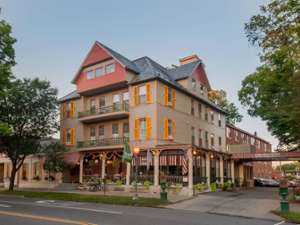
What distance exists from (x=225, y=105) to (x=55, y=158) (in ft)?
105

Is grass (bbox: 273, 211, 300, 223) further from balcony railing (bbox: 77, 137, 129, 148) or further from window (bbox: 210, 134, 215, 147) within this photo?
window (bbox: 210, 134, 215, 147)

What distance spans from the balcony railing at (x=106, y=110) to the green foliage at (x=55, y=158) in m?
3.83

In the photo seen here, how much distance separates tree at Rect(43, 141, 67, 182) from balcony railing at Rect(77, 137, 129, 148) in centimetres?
190

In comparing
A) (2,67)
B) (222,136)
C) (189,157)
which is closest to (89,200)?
(189,157)

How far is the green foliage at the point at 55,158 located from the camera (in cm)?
3075

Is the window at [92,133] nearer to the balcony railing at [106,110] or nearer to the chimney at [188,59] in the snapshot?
the balcony railing at [106,110]

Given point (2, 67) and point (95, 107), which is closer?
point (2, 67)

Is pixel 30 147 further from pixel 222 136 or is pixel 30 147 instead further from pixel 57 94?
pixel 222 136

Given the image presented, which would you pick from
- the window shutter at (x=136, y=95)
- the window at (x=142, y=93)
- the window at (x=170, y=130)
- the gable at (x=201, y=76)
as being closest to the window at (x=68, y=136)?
the window shutter at (x=136, y=95)

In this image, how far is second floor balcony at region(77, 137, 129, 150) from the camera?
28.7m

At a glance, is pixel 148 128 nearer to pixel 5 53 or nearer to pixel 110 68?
pixel 110 68

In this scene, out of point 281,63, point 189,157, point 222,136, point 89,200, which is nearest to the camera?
point 89,200

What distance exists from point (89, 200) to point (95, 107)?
13.5m

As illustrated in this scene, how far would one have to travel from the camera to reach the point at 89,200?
20047mm
